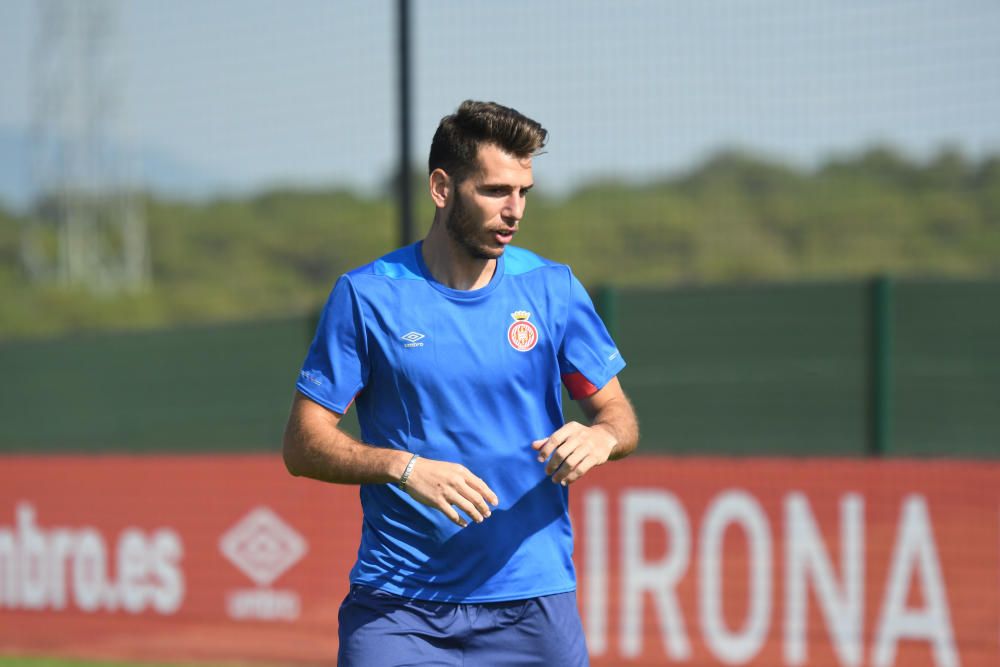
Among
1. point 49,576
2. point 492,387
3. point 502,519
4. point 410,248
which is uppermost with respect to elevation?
point 410,248

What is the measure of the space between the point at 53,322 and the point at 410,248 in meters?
16.6

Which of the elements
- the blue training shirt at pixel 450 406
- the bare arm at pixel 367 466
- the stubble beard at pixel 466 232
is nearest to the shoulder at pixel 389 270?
the blue training shirt at pixel 450 406

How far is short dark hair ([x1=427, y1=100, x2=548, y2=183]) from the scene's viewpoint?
3729mm

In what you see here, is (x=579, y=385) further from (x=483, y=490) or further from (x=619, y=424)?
(x=483, y=490)

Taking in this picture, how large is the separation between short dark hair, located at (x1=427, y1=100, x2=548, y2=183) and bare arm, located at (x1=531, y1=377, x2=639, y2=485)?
0.71 meters

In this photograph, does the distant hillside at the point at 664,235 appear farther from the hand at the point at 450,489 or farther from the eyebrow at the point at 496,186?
the hand at the point at 450,489

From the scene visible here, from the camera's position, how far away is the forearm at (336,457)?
352cm

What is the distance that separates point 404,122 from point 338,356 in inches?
200

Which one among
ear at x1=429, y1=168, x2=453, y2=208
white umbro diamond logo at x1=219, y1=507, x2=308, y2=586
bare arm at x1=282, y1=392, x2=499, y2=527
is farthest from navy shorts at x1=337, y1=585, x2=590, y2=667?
white umbro diamond logo at x1=219, y1=507, x2=308, y2=586

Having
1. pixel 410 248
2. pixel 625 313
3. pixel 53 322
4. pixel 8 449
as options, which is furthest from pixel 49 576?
pixel 53 322

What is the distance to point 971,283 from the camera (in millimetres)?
8383

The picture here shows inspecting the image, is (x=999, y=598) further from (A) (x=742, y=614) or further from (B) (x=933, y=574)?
(A) (x=742, y=614)

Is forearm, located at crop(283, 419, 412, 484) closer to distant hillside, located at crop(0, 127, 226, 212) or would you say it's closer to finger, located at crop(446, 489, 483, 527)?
finger, located at crop(446, 489, 483, 527)

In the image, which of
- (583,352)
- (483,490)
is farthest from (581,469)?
(583,352)
